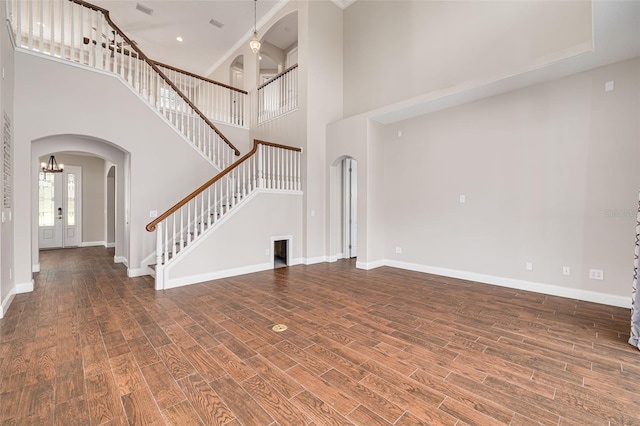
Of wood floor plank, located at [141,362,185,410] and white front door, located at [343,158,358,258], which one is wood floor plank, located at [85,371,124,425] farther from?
white front door, located at [343,158,358,258]

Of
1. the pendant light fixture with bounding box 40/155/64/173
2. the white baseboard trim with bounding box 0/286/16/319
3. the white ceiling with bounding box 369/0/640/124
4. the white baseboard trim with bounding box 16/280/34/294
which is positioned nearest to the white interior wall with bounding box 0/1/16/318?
the white baseboard trim with bounding box 0/286/16/319

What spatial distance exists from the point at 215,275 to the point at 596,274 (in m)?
5.59

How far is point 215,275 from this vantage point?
4.81 m

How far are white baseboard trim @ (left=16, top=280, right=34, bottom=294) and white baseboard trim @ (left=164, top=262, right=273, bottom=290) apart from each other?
1.97 meters

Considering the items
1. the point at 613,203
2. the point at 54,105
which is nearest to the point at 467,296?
the point at 613,203

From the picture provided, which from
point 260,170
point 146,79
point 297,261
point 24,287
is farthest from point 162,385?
point 146,79

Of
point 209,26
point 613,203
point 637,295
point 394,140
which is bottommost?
point 637,295

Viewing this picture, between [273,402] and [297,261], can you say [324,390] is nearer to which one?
[273,402]

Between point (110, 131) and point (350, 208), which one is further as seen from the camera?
point (350, 208)

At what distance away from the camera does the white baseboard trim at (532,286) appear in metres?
3.52

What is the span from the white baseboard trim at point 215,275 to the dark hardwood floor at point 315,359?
290mm

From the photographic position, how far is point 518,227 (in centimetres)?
425

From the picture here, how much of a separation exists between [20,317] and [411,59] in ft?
23.1

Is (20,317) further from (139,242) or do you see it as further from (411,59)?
(411,59)
